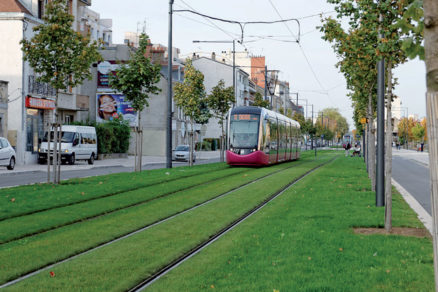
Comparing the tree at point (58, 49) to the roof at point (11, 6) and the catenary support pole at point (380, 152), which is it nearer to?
the catenary support pole at point (380, 152)

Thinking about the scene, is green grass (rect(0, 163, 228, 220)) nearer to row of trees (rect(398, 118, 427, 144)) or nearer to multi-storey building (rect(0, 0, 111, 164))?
multi-storey building (rect(0, 0, 111, 164))

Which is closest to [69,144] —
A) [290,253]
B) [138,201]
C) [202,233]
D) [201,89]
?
[201,89]

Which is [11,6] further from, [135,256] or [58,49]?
[135,256]

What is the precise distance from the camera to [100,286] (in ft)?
20.9

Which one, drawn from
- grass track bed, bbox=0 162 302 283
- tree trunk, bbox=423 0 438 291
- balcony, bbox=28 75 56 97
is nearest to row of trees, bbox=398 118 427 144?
balcony, bbox=28 75 56 97

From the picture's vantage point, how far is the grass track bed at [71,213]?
10.4m

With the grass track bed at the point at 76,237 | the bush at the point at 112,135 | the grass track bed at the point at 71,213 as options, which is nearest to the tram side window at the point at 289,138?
the bush at the point at 112,135

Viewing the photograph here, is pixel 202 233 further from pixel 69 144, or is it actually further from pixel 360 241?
pixel 69 144

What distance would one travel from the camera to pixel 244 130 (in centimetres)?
3306

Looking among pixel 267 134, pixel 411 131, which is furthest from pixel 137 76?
pixel 411 131

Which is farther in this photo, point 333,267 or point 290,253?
point 290,253

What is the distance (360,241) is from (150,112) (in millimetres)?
57594

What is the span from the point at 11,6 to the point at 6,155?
535 inches

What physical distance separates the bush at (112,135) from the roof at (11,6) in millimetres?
10639
